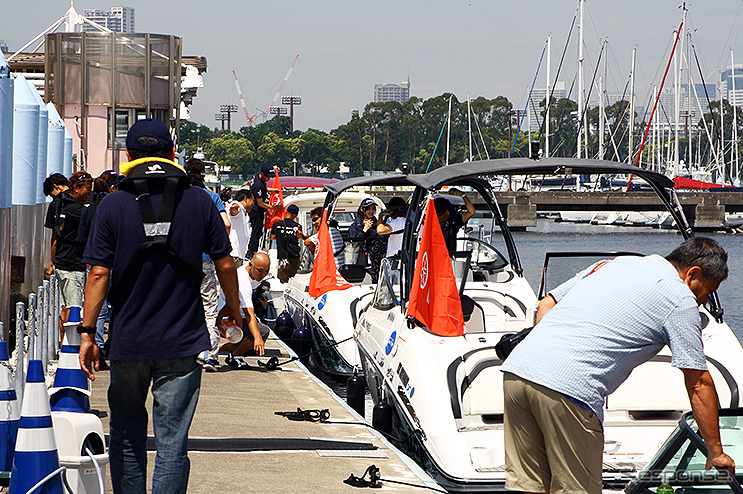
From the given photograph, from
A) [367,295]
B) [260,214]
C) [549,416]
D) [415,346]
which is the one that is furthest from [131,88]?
[549,416]

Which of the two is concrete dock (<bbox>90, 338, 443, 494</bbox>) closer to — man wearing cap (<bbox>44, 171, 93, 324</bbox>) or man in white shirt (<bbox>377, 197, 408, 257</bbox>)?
man wearing cap (<bbox>44, 171, 93, 324</bbox>)

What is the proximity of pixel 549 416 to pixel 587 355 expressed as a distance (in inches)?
12.3

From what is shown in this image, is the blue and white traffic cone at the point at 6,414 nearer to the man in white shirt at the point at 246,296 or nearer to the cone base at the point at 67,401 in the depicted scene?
the cone base at the point at 67,401

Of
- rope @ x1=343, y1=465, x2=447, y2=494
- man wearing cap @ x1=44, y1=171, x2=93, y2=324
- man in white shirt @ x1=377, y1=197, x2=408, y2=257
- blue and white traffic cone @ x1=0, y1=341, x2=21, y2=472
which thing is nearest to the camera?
blue and white traffic cone @ x1=0, y1=341, x2=21, y2=472

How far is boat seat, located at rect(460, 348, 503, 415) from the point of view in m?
→ 6.08

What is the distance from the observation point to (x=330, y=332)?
A: 10.1 metres

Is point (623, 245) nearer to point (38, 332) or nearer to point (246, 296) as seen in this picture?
point (246, 296)

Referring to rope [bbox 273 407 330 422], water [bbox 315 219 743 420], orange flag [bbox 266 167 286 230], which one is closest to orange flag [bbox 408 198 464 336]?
rope [bbox 273 407 330 422]

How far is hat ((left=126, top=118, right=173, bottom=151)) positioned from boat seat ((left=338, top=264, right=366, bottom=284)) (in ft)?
22.6

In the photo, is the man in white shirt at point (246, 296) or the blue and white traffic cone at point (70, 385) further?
the man in white shirt at point (246, 296)

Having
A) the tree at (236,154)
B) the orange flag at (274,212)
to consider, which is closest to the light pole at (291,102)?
the tree at (236,154)

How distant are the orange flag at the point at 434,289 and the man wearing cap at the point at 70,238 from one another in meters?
3.70

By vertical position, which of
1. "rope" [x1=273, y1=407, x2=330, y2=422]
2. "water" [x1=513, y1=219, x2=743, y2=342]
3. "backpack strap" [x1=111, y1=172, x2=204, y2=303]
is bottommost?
"water" [x1=513, y1=219, x2=743, y2=342]

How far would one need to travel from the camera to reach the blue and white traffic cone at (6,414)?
486 centimetres
